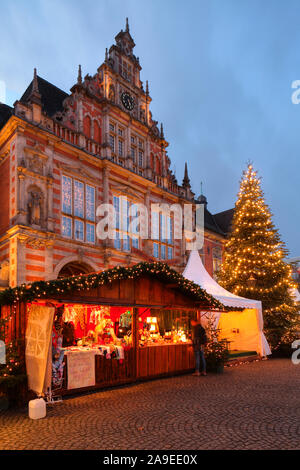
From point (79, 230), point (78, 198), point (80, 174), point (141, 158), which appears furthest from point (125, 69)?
point (79, 230)

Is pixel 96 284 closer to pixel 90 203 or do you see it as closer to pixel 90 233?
pixel 90 233

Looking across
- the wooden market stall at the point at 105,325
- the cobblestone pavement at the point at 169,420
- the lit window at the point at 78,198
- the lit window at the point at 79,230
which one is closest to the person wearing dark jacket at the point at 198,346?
the wooden market stall at the point at 105,325

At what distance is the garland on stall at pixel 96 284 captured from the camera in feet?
22.7

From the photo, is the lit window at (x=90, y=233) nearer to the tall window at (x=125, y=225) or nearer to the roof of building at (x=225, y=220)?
the tall window at (x=125, y=225)

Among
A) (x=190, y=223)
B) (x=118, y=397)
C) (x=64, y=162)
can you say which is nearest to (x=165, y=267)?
(x=118, y=397)

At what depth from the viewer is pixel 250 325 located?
14.9m

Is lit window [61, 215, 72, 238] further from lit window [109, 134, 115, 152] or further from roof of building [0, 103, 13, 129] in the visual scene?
roof of building [0, 103, 13, 129]

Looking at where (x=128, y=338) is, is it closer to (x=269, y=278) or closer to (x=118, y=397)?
(x=118, y=397)

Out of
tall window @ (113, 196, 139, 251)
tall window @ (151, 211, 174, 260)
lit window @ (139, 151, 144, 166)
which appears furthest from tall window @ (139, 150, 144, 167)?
tall window @ (113, 196, 139, 251)

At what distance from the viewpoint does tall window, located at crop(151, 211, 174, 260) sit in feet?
65.4

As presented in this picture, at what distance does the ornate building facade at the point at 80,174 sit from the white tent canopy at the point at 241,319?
12.7ft

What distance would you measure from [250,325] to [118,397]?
8.82m

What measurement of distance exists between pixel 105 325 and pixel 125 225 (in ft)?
27.4

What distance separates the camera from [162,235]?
66.9ft
